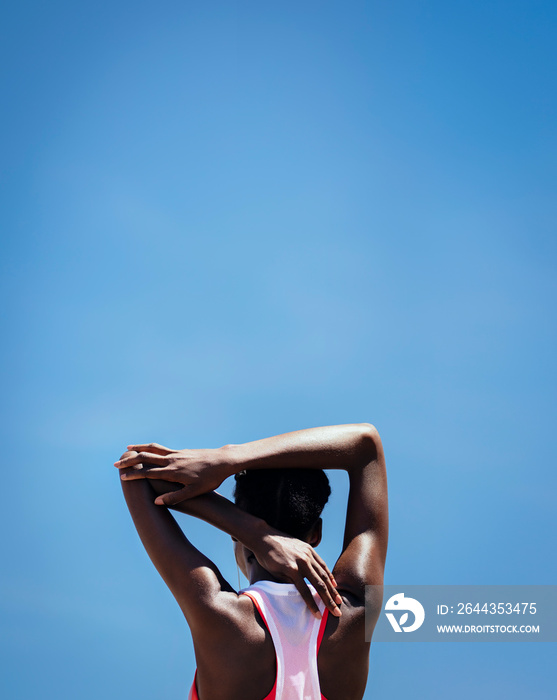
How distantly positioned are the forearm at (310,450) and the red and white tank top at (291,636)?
1.59 ft

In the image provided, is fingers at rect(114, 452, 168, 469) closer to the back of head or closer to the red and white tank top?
the back of head

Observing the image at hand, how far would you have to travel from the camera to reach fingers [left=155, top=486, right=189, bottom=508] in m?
2.57

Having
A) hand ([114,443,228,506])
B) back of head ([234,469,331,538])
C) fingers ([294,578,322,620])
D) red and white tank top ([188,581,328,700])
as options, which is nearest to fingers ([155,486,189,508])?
hand ([114,443,228,506])

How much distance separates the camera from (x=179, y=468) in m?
2.62

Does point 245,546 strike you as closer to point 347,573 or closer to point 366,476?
point 347,573

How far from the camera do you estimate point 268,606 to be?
94.0 inches

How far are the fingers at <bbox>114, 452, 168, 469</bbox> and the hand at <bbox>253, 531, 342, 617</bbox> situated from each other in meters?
0.50

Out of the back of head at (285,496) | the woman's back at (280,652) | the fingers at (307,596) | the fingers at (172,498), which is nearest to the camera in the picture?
the woman's back at (280,652)

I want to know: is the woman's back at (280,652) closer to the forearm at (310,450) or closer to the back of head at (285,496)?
the back of head at (285,496)

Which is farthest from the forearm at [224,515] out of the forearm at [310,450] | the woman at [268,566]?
the forearm at [310,450]

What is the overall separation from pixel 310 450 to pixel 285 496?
21cm

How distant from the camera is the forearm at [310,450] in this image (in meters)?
2.70

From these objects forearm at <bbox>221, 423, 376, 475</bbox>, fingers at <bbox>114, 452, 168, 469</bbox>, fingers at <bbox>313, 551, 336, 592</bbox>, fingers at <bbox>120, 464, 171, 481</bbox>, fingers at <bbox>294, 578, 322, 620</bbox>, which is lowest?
fingers at <bbox>294, 578, 322, 620</bbox>

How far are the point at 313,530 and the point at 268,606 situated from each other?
1.51ft
